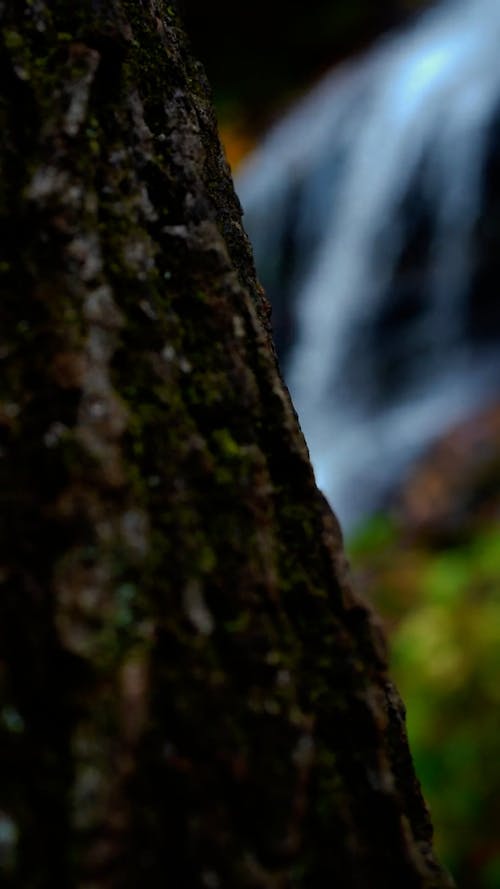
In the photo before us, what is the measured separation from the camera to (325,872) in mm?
739

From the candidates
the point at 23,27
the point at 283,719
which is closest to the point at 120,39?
the point at 23,27

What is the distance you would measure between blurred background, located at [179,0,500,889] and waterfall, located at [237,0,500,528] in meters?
0.03

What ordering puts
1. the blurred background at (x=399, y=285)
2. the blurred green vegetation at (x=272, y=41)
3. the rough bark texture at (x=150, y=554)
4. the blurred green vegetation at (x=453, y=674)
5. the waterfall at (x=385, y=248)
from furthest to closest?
1. the blurred green vegetation at (x=272, y=41)
2. the waterfall at (x=385, y=248)
3. the blurred background at (x=399, y=285)
4. the blurred green vegetation at (x=453, y=674)
5. the rough bark texture at (x=150, y=554)

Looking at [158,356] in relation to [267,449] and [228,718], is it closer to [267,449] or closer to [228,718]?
[267,449]

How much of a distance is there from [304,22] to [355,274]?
6854 mm

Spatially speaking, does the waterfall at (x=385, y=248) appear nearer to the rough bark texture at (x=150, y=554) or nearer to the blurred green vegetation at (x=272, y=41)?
the blurred green vegetation at (x=272, y=41)

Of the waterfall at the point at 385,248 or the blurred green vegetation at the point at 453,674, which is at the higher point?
the waterfall at the point at 385,248

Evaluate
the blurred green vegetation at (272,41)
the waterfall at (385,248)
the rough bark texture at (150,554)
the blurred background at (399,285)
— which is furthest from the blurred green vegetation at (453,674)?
the blurred green vegetation at (272,41)

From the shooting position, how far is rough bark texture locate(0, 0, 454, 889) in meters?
0.65

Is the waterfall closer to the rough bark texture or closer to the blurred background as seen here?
the blurred background

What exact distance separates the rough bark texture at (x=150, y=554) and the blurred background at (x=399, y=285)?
3095mm

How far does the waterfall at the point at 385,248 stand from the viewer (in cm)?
923

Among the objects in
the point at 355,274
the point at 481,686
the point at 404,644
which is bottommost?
the point at 481,686

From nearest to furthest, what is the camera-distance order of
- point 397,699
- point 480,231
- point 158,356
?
point 158,356, point 397,699, point 480,231
